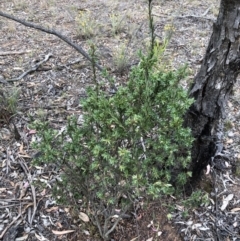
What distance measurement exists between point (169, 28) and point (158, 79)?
115 inches

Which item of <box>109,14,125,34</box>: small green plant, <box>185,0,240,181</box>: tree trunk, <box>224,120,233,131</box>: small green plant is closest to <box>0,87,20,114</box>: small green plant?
<box>185,0,240,181</box>: tree trunk

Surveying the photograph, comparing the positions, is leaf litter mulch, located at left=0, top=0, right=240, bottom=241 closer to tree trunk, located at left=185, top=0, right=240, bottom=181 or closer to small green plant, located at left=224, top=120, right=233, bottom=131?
small green plant, located at left=224, top=120, right=233, bottom=131

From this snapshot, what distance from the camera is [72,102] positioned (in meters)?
3.49

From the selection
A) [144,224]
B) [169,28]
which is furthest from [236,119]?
[169,28]

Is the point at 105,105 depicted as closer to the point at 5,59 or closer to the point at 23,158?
the point at 23,158

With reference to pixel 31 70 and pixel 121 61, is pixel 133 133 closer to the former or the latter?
pixel 121 61

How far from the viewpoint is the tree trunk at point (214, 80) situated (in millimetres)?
2072

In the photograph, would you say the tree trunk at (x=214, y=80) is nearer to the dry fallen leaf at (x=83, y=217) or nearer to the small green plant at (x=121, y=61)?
the dry fallen leaf at (x=83, y=217)

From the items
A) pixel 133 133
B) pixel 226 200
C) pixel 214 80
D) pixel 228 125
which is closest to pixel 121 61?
pixel 228 125

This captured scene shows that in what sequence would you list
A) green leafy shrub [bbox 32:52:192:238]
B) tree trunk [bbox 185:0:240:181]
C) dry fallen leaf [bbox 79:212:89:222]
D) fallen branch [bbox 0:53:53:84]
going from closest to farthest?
green leafy shrub [bbox 32:52:192:238] < tree trunk [bbox 185:0:240:181] < dry fallen leaf [bbox 79:212:89:222] < fallen branch [bbox 0:53:53:84]

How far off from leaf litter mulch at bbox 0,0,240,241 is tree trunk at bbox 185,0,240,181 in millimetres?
401

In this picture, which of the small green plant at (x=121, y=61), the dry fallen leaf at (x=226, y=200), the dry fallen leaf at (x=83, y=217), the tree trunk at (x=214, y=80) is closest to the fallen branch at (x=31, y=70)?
the small green plant at (x=121, y=61)

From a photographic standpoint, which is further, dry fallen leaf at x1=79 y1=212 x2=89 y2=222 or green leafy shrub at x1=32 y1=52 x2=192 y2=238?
dry fallen leaf at x1=79 y1=212 x2=89 y2=222

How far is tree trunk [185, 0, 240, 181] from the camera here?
207 centimetres
